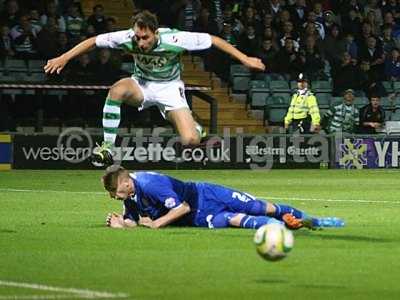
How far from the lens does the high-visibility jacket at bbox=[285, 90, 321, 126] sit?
30000 mm

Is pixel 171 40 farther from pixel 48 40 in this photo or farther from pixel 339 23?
pixel 339 23

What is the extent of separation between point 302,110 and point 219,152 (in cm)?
241

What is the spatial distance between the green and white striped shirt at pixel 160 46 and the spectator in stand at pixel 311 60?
1778 cm

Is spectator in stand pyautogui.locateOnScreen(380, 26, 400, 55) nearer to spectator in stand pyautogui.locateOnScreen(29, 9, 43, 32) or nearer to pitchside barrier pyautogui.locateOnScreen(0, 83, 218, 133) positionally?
pitchside barrier pyautogui.locateOnScreen(0, 83, 218, 133)

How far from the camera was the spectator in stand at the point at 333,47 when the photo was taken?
34.0 m

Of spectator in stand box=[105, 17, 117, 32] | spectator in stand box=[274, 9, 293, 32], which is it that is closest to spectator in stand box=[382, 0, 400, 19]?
spectator in stand box=[274, 9, 293, 32]

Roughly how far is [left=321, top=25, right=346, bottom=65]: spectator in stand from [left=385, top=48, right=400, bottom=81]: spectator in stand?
1385 millimetres

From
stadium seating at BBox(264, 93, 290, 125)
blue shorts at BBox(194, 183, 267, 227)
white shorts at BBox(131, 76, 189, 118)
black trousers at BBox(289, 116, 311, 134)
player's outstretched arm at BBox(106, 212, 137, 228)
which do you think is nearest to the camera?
blue shorts at BBox(194, 183, 267, 227)

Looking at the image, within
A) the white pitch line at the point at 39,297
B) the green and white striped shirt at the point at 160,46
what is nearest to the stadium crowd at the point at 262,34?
the green and white striped shirt at the point at 160,46

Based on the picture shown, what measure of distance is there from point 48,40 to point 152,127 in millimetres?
3015

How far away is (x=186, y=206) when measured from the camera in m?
13.0

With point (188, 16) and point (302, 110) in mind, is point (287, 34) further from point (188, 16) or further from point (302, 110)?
point (302, 110)

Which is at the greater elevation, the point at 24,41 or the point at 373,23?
the point at 373,23

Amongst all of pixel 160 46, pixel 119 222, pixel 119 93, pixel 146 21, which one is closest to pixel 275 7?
pixel 119 93
